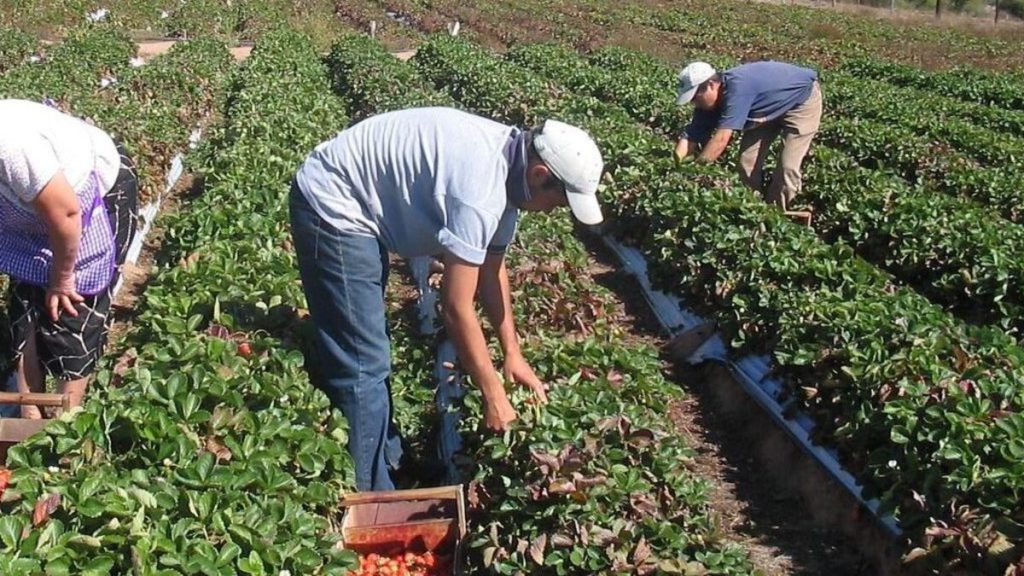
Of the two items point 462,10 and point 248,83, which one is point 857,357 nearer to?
point 248,83

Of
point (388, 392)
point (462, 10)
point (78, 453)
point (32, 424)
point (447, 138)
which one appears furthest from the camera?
point (462, 10)

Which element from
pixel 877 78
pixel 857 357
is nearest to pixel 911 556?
pixel 857 357

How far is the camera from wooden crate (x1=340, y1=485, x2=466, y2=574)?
159 inches

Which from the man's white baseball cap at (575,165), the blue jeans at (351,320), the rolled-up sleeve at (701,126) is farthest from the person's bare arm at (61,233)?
the rolled-up sleeve at (701,126)

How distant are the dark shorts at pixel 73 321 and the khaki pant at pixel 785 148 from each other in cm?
574

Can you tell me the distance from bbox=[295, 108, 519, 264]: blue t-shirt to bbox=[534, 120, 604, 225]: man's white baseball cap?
0.20 m

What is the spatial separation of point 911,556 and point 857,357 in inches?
48.5

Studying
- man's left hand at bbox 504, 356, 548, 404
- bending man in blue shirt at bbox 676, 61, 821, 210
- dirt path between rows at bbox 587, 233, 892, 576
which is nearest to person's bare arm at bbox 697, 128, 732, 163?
bending man in blue shirt at bbox 676, 61, 821, 210

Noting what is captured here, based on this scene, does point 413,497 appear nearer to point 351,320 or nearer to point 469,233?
point 351,320

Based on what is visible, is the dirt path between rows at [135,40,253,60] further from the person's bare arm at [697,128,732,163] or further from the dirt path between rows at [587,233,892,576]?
the dirt path between rows at [587,233,892,576]

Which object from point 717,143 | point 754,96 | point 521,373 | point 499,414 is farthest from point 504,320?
point 754,96

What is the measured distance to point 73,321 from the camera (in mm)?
4445

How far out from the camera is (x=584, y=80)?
1600cm

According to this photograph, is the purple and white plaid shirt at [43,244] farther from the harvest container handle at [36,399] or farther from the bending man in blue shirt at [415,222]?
the bending man in blue shirt at [415,222]
